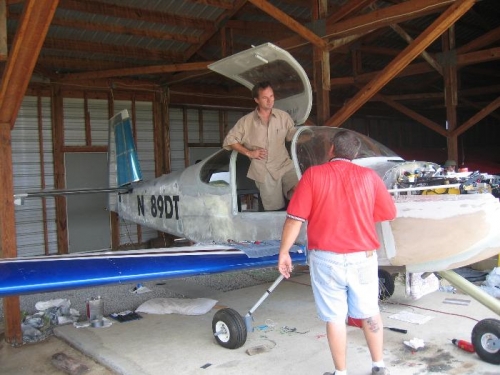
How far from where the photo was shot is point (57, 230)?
31.2 feet

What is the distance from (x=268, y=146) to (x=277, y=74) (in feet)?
2.81

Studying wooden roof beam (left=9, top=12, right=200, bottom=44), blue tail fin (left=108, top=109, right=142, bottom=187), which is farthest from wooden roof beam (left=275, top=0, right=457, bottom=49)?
blue tail fin (left=108, top=109, right=142, bottom=187)

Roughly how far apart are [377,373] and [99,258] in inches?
89.7

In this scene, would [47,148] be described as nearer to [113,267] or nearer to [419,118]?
[113,267]

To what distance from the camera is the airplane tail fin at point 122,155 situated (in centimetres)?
746

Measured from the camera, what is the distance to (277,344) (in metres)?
4.25

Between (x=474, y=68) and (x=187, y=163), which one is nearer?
(x=187, y=163)

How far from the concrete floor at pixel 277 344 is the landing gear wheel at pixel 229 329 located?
7cm

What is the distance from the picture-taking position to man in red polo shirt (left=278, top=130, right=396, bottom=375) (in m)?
2.96

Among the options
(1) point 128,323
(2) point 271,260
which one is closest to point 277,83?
(2) point 271,260

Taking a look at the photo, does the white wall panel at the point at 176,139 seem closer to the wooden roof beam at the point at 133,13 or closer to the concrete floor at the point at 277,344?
the wooden roof beam at the point at 133,13

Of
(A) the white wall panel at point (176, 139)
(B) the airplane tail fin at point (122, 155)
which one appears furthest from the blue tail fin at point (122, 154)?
(A) the white wall panel at point (176, 139)

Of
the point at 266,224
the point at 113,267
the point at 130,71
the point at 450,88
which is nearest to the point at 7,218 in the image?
the point at 113,267

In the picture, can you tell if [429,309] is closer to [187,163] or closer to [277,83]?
[277,83]
